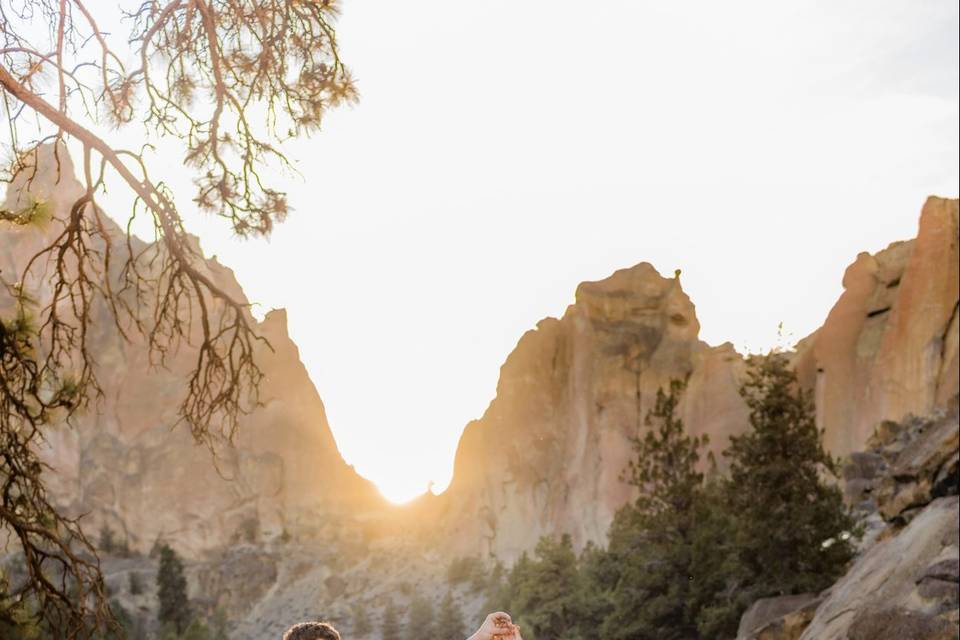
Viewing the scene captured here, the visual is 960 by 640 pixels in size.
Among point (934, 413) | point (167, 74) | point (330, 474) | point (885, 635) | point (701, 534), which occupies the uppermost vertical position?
point (330, 474)

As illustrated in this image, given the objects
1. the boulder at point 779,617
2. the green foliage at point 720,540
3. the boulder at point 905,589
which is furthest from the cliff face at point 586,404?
the boulder at point 905,589

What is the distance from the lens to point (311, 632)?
134 inches

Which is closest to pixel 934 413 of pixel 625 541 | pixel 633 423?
pixel 625 541

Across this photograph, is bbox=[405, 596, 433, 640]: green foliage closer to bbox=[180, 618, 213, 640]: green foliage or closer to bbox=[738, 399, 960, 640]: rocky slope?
bbox=[180, 618, 213, 640]: green foliage

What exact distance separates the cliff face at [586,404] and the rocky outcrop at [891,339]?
711 cm

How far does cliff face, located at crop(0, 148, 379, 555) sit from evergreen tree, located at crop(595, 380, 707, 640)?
53.7 metres

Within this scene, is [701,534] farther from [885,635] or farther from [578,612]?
[885,635]

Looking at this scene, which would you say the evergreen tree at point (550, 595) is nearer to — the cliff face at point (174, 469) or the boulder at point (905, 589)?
the boulder at point (905, 589)

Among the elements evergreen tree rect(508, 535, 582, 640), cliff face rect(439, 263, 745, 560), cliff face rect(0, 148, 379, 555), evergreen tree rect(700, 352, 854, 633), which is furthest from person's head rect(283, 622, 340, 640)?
cliff face rect(0, 148, 379, 555)

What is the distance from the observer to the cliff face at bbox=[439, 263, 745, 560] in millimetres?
57281

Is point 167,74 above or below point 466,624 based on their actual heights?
above

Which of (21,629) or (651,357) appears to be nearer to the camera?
(21,629)

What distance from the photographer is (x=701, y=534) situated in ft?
80.6

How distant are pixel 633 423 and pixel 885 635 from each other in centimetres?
4678
